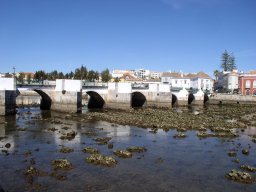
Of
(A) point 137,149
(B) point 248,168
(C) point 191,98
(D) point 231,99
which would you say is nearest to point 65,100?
(A) point 137,149

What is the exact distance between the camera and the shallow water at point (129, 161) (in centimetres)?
2053

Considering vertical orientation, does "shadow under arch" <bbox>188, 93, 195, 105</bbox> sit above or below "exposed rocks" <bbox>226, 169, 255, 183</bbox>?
above

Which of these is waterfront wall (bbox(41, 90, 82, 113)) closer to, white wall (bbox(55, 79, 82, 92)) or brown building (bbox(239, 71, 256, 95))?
white wall (bbox(55, 79, 82, 92))

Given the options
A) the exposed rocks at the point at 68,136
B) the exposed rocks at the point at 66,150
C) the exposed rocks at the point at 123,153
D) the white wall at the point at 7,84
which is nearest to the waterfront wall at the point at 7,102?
the white wall at the point at 7,84

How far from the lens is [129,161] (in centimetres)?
2616

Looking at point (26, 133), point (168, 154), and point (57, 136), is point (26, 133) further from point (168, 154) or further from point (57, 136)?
point (168, 154)

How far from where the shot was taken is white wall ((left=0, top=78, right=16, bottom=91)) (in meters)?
51.8

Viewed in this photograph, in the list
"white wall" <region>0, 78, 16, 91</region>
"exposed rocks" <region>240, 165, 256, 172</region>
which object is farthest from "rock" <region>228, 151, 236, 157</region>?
"white wall" <region>0, 78, 16, 91</region>

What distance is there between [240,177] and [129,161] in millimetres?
8628

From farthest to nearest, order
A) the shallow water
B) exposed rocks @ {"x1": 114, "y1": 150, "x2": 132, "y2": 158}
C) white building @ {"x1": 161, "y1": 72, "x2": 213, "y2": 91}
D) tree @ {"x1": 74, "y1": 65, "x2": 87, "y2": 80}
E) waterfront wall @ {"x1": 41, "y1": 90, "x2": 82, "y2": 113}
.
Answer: white building @ {"x1": 161, "y1": 72, "x2": 213, "y2": 91}, tree @ {"x1": 74, "y1": 65, "x2": 87, "y2": 80}, waterfront wall @ {"x1": 41, "y1": 90, "x2": 82, "y2": 113}, exposed rocks @ {"x1": 114, "y1": 150, "x2": 132, "y2": 158}, the shallow water

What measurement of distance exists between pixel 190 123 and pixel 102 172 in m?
28.2

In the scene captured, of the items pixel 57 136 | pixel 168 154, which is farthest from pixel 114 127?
pixel 168 154

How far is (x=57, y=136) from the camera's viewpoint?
3641cm

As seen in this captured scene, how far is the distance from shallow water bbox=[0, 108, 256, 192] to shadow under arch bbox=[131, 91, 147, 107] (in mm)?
43777
